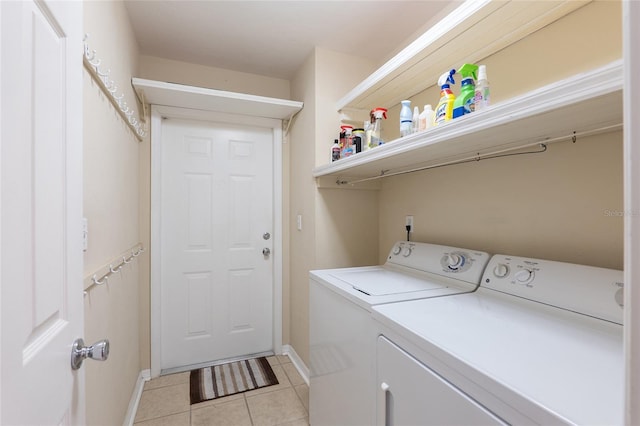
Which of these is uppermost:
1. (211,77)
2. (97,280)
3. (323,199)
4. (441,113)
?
(211,77)

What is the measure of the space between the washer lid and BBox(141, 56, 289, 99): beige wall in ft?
6.03

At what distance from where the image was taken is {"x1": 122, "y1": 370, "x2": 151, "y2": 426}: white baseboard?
1.67m

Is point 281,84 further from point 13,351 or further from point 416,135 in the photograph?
point 13,351

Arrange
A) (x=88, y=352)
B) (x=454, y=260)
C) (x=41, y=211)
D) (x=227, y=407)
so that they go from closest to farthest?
(x=41, y=211)
(x=88, y=352)
(x=454, y=260)
(x=227, y=407)

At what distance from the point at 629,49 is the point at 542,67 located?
3.68 feet

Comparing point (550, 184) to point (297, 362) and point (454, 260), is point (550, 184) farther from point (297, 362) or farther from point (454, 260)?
point (297, 362)

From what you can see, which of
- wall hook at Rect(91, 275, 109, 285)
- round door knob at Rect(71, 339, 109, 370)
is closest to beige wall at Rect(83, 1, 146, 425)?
wall hook at Rect(91, 275, 109, 285)

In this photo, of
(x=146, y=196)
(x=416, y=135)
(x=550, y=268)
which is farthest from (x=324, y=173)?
(x=146, y=196)

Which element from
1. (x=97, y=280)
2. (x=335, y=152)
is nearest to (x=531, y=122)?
(x=335, y=152)

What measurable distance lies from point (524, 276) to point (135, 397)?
240 cm

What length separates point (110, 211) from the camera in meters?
1.34

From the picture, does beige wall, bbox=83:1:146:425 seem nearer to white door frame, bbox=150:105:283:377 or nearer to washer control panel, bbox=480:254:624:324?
white door frame, bbox=150:105:283:377

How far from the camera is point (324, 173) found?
1.90 metres

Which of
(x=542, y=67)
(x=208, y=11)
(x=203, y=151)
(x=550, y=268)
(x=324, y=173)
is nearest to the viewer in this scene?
(x=550, y=268)
